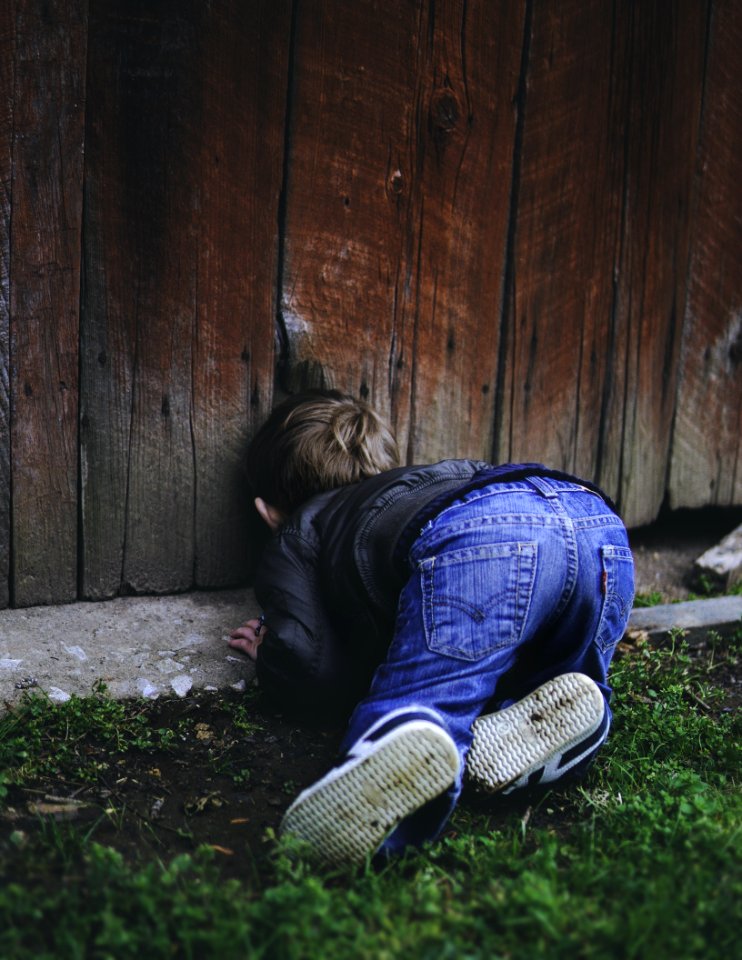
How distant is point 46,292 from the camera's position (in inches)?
98.7

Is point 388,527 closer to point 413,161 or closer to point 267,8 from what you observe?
point 413,161

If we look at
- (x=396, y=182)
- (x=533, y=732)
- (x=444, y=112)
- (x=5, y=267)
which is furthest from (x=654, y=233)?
(x=5, y=267)

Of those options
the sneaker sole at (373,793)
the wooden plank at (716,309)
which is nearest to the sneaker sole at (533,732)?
the sneaker sole at (373,793)

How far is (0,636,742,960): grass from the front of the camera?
147 cm

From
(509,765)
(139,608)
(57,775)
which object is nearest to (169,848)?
(57,775)

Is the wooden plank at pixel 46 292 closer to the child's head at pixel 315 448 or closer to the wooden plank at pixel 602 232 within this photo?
the child's head at pixel 315 448

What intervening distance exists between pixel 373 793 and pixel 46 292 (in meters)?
1.57

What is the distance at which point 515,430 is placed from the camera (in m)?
3.33

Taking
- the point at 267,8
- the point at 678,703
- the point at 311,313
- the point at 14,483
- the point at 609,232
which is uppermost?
the point at 267,8

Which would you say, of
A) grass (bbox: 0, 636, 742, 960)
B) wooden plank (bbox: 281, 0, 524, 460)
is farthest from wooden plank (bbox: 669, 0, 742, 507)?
grass (bbox: 0, 636, 742, 960)

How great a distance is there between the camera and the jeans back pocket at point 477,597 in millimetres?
1985

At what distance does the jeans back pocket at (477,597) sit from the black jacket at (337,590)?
0.66 ft

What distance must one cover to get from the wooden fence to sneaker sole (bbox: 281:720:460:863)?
4.13ft

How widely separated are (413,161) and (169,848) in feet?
6.75
